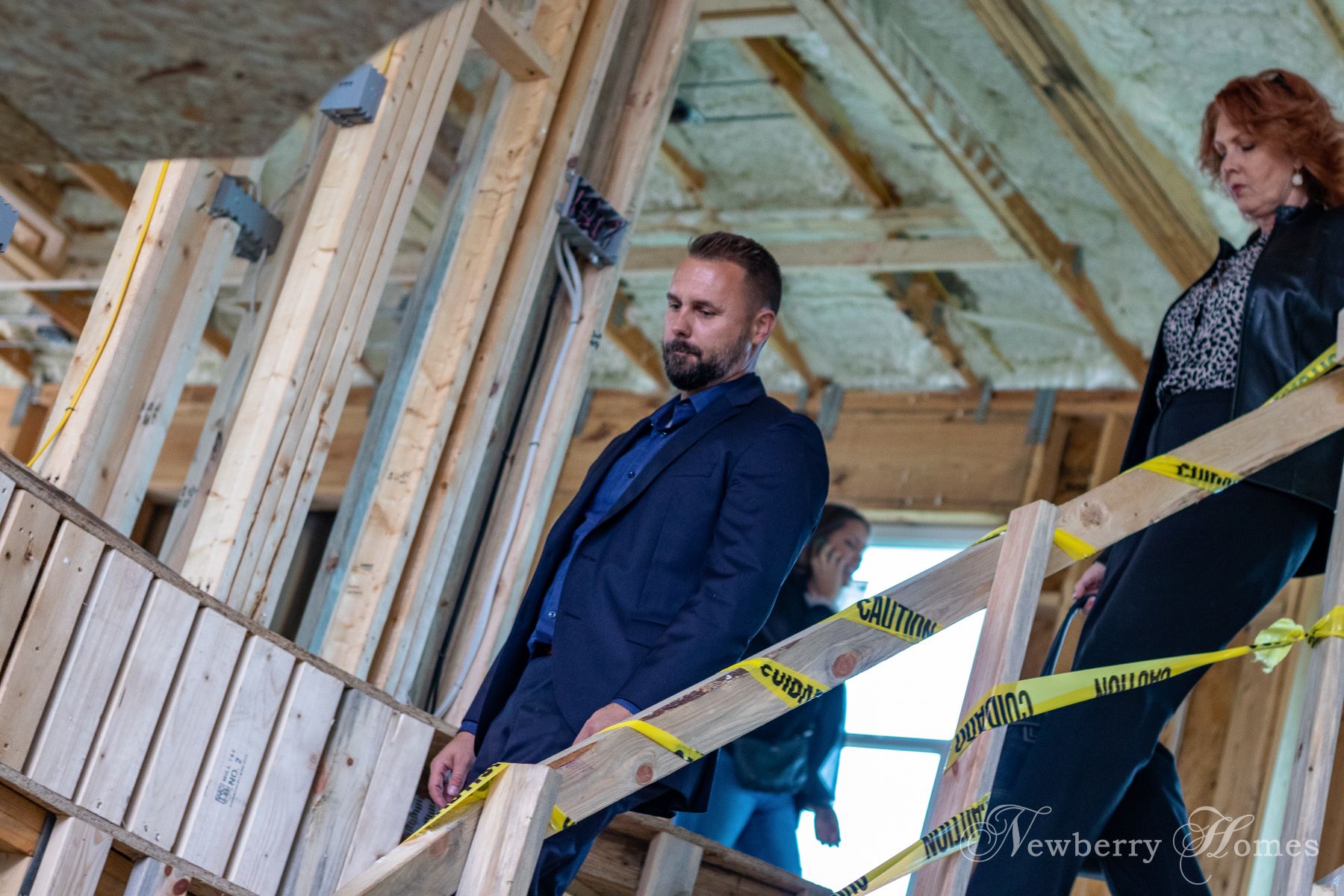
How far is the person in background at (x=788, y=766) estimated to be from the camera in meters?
4.46

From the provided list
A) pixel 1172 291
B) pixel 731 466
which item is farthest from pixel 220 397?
pixel 1172 291

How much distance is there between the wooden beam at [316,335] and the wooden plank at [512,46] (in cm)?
16

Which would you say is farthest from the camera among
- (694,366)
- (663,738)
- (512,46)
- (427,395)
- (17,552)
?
(512,46)

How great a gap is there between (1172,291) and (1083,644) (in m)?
4.13

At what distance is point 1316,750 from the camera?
2443 mm

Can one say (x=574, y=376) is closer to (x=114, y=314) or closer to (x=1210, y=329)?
(x=114, y=314)

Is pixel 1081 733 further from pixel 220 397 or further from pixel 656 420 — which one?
pixel 220 397

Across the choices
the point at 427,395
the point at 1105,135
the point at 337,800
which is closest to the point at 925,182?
the point at 1105,135

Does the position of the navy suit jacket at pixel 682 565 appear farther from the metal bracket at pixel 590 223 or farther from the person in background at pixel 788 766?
the person in background at pixel 788 766

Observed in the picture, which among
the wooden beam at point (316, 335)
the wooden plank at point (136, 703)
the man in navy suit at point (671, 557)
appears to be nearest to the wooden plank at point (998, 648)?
the man in navy suit at point (671, 557)

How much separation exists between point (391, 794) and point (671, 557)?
2.75 feet

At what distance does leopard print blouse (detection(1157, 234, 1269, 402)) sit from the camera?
280 cm

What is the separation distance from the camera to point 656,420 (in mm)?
2736

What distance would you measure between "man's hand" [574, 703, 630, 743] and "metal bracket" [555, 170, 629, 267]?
6.49ft
